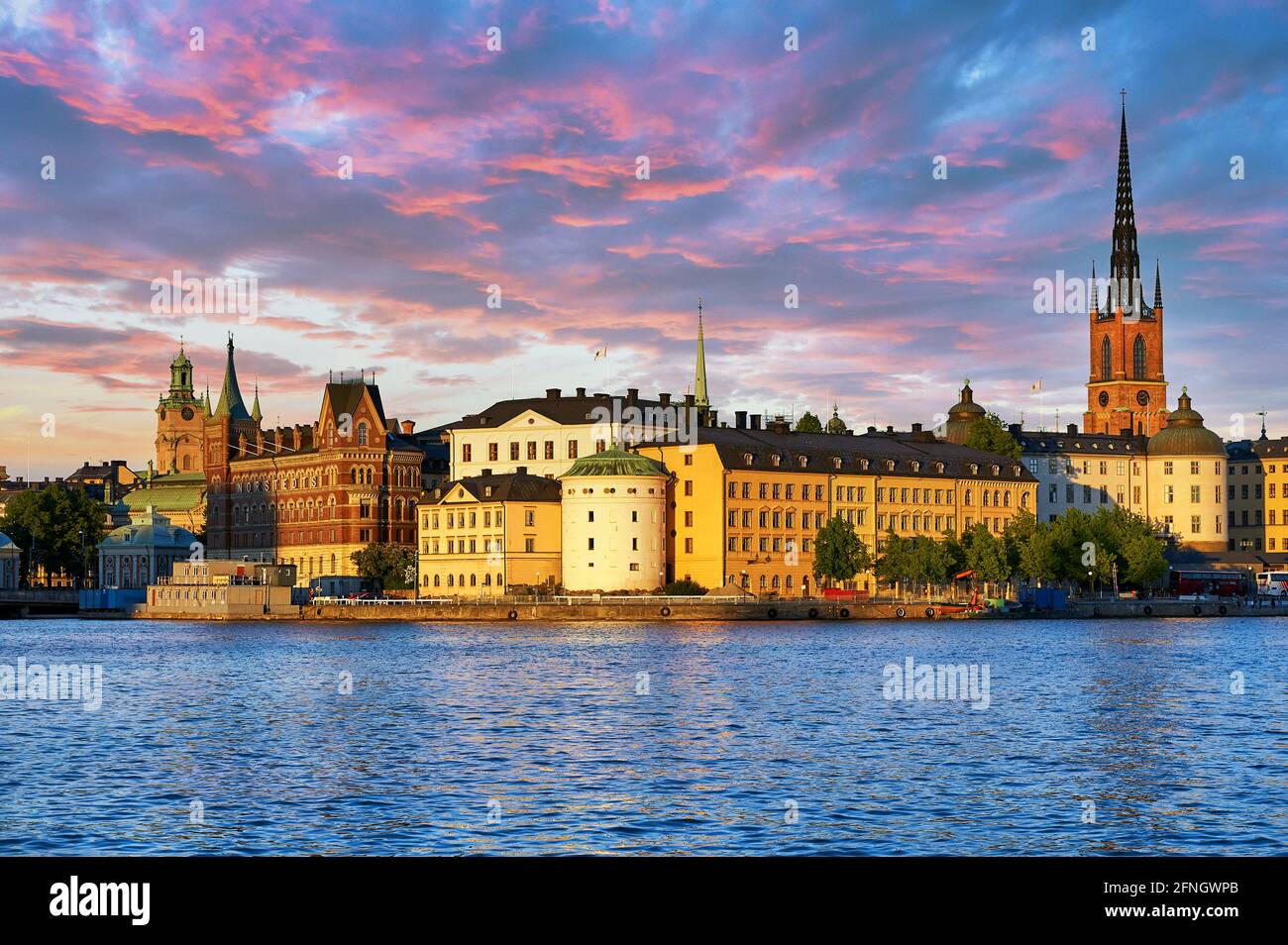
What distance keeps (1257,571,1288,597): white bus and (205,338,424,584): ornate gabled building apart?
76639 mm

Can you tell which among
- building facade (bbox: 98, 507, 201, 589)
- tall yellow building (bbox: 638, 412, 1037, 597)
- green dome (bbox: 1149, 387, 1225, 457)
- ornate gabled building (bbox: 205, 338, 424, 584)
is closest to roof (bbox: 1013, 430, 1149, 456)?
green dome (bbox: 1149, 387, 1225, 457)

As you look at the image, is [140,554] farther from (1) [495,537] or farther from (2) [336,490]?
(1) [495,537]

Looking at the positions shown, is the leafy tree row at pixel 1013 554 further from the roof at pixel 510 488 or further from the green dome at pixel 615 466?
the roof at pixel 510 488

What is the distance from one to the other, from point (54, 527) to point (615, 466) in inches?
2957

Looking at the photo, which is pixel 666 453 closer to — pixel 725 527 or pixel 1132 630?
pixel 725 527

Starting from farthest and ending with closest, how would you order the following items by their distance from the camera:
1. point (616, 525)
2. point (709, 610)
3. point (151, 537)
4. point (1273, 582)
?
point (151, 537) < point (1273, 582) < point (616, 525) < point (709, 610)

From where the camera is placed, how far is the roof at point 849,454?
422ft

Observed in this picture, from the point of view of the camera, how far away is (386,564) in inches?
5694

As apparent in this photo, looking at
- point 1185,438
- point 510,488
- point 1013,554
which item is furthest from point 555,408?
point 1185,438

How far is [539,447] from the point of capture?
14212cm

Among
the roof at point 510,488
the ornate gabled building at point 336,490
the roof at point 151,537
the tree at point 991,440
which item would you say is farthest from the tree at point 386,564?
the tree at point 991,440

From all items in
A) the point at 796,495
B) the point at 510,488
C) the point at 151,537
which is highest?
the point at 510,488

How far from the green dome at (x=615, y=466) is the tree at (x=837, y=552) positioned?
506 inches

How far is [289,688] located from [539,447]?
287 ft
